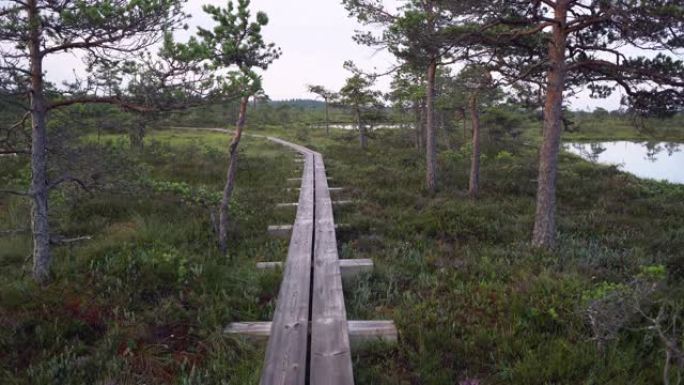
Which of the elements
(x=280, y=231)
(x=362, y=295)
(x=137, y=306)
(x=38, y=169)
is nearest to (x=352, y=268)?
(x=362, y=295)

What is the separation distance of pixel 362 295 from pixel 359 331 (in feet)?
3.82

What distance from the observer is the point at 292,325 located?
400 cm

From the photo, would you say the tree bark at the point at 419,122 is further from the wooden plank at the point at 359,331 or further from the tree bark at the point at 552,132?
the wooden plank at the point at 359,331

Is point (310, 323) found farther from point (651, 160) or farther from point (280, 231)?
point (651, 160)

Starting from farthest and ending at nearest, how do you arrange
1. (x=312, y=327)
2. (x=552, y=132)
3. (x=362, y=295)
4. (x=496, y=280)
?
(x=552, y=132) < (x=496, y=280) < (x=362, y=295) < (x=312, y=327)

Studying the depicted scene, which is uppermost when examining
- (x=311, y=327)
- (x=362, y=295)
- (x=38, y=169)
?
(x=38, y=169)

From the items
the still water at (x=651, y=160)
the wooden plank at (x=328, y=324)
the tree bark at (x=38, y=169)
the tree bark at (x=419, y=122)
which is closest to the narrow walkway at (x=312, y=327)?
the wooden plank at (x=328, y=324)

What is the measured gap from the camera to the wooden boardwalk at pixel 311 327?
10.9 feet

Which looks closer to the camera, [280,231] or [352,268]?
[352,268]

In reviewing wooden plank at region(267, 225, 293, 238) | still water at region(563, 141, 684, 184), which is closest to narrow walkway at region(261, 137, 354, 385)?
wooden plank at region(267, 225, 293, 238)

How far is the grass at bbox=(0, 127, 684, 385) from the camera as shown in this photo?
3655mm

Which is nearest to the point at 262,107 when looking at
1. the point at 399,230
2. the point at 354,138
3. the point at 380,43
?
the point at 354,138

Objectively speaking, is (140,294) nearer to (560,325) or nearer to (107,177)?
(107,177)

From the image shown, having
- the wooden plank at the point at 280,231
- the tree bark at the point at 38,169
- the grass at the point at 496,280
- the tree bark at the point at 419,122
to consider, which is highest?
the tree bark at the point at 419,122
